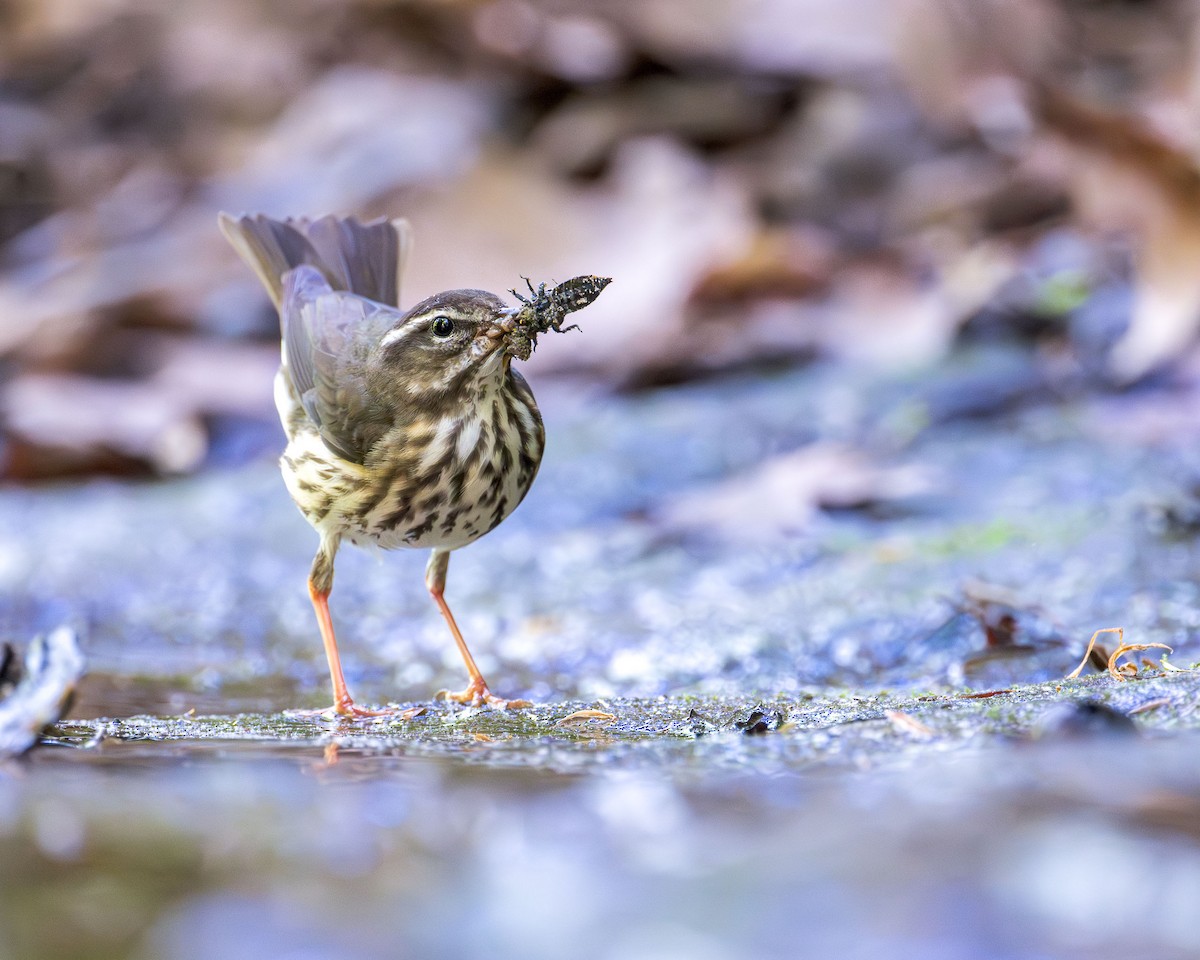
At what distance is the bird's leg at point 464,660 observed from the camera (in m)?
3.29

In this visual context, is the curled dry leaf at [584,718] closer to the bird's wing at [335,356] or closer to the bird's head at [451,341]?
the bird's head at [451,341]

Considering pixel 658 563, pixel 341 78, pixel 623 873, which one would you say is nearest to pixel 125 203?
pixel 341 78

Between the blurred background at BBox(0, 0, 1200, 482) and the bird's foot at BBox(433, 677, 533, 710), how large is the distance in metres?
3.11

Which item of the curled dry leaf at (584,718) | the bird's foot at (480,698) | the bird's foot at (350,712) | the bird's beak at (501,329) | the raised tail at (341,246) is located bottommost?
the bird's foot at (480,698)

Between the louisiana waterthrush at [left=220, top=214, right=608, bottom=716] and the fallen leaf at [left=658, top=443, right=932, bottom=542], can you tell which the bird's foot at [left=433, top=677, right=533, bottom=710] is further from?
the fallen leaf at [left=658, top=443, right=932, bottom=542]

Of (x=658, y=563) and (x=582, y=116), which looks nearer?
(x=658, y=563)

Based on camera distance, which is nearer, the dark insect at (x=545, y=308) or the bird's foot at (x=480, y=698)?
the bird's foot at (x=480, y=698)

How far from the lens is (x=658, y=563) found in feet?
15.4

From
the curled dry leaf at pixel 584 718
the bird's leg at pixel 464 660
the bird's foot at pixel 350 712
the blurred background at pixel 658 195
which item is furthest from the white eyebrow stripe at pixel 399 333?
the blurred background at pixel 658 195

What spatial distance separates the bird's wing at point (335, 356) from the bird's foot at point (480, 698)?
0.63 meters

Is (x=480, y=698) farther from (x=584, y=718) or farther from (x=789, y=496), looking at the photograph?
(x=789, y=496)

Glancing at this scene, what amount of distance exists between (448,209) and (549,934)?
7.03 metres

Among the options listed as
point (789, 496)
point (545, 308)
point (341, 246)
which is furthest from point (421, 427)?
point (789, 496)

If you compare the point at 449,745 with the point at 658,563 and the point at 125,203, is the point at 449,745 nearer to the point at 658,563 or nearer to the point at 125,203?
the point at 658,563
